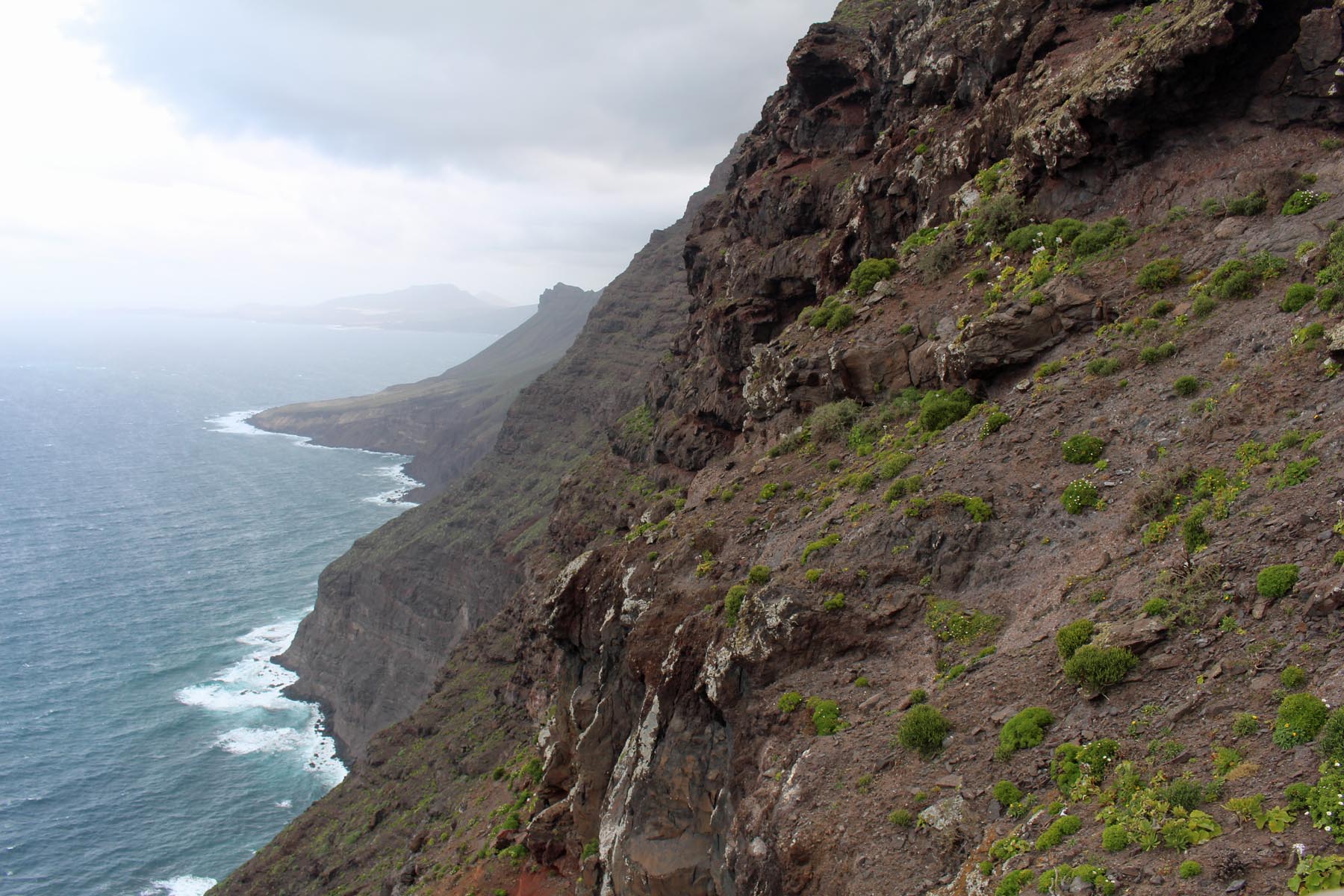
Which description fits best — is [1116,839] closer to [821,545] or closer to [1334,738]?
[1334,738]

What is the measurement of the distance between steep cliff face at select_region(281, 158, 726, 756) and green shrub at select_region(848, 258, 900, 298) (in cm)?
5232

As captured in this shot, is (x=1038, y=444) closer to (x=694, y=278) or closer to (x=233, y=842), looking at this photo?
(x=694, y=278)

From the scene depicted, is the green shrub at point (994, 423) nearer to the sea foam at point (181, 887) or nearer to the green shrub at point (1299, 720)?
the green shrub at point (1299, 720)

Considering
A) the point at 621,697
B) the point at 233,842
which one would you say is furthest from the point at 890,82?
the point at 233,842

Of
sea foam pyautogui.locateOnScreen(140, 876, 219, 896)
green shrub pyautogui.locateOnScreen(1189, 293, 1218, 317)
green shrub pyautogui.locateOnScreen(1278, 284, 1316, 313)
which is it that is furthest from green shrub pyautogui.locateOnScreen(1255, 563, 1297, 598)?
sea foam pyautogui.locateOnScreen(140, 876, 219, 896)

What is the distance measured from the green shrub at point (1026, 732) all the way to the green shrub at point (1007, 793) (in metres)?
0.68

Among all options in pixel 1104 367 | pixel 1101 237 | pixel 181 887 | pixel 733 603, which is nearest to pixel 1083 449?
pixel 1104 367

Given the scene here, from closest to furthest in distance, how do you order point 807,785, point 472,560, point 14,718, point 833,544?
point 807,785 < point 833,544 < point 14,718 < point 472,560

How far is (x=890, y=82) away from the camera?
135 ft

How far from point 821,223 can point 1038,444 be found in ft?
84.3

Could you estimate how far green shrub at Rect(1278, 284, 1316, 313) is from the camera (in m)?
17.6

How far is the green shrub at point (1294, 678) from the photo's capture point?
1077 cm

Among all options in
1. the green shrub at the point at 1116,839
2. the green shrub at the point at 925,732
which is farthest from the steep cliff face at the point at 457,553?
the green shrub at the point at 1116,839

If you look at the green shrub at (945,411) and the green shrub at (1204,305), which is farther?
the green shrub at (945,411)
